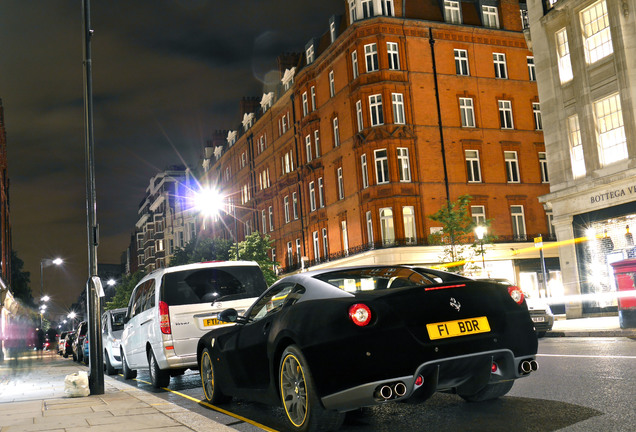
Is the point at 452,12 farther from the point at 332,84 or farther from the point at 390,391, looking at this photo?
the point at 390,391

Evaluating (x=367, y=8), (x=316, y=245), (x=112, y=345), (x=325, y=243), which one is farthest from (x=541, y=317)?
(x=316, y=245)

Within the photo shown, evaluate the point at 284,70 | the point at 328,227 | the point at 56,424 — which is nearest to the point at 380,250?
the point at 328,227

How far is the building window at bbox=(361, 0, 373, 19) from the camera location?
40688 millimetres

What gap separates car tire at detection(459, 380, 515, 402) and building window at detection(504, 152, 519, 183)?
37.7m

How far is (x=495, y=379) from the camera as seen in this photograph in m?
6.00

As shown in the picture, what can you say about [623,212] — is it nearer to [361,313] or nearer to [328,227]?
[361,313]

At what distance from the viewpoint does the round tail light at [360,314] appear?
5.38 meters

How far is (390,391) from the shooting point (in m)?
5.30

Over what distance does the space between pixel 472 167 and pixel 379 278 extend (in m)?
36.4

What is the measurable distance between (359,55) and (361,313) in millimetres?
36159

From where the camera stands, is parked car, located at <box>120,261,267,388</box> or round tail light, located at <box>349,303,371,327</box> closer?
round tail light, located at <box>349,303,371,327</box>

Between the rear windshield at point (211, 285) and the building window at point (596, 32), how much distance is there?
718 inches

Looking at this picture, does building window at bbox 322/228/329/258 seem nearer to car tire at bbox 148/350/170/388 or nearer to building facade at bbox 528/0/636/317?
building facade at bbox 528/0/636/317

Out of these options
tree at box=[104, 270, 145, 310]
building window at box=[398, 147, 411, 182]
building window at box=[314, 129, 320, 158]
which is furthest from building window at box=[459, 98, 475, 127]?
tree at box=[104, 270, 145, 310]
